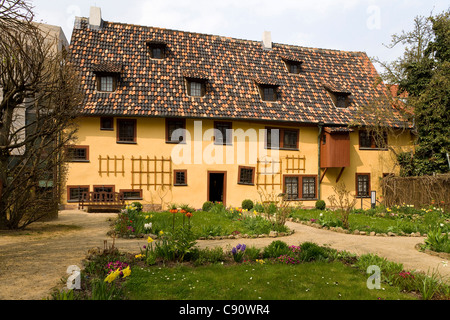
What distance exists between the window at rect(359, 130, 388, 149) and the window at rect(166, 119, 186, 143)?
11217 millimetres

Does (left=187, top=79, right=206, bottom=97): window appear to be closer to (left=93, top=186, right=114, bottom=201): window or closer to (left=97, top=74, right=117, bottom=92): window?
(left=97, top=74, right=117, bottom=92): window

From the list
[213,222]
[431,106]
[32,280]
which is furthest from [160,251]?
[431,106]

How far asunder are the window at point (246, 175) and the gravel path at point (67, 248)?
6.47 m

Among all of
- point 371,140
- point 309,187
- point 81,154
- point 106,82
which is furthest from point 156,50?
point 371,140

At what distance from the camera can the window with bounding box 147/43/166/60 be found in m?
20.1

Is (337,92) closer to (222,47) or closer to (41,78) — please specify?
(222,47)

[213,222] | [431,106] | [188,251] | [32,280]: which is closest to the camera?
[32,280]

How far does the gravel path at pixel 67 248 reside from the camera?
5.61 metres

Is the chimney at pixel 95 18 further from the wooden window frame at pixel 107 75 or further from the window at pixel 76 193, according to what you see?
the window at pixel 76 193

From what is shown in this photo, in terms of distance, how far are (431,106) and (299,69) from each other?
837 cm

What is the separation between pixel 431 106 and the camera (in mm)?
20016

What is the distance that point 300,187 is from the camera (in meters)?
19.9

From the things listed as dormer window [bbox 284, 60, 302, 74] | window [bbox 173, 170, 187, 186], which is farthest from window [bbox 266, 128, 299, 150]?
window [bbox 173, 170, 187, 186]

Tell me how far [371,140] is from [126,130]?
49.4 feet
